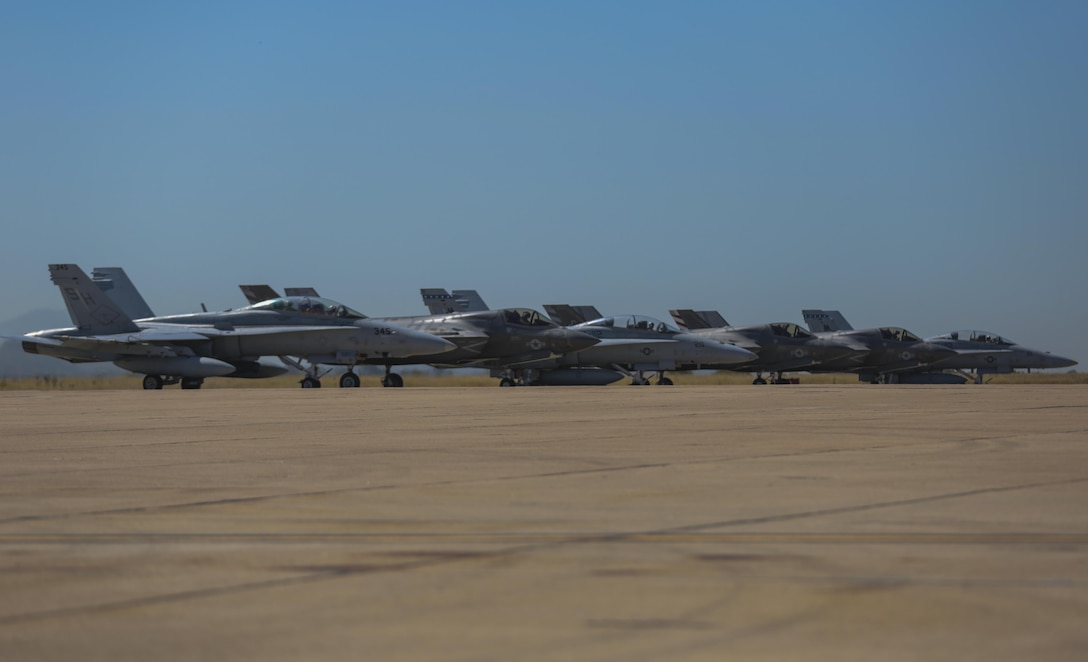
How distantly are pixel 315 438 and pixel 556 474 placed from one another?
4543mm

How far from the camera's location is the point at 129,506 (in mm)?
7285

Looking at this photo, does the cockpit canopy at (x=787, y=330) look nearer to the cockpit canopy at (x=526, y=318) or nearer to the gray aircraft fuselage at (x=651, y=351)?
the gray aircraft fuselage at (x=651, y=351)

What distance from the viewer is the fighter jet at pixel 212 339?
3734 cm

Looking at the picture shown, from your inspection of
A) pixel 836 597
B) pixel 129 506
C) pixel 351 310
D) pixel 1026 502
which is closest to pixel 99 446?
pixel 129 506

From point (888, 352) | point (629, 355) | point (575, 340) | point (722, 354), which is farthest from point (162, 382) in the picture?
point (888, 352)

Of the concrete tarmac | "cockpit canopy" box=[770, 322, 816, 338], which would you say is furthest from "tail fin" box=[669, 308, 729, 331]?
the concrete tarmac

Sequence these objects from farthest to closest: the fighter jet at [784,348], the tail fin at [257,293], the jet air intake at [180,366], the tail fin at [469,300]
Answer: the tail fin at [469,300]
the fighter jet at [784,348]
the tail fin at [257,293]
the jet air intake at [180,366]

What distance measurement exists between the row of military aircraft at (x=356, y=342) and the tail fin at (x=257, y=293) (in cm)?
5

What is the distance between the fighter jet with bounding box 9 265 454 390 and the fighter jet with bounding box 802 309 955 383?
1904 cm

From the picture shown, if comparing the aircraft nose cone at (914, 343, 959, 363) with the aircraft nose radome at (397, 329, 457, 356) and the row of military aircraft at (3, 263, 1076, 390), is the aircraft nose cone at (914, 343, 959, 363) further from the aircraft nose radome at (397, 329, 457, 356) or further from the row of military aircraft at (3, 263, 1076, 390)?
the aircraft nose radome at (397, 329, 457, 356)

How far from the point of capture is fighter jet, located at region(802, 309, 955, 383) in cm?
4956

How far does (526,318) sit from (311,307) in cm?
674

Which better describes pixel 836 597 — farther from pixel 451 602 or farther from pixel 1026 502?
pixel 1026 502

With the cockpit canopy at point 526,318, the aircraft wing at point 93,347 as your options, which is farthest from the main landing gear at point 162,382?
the cockpit canopy at point 526,318
